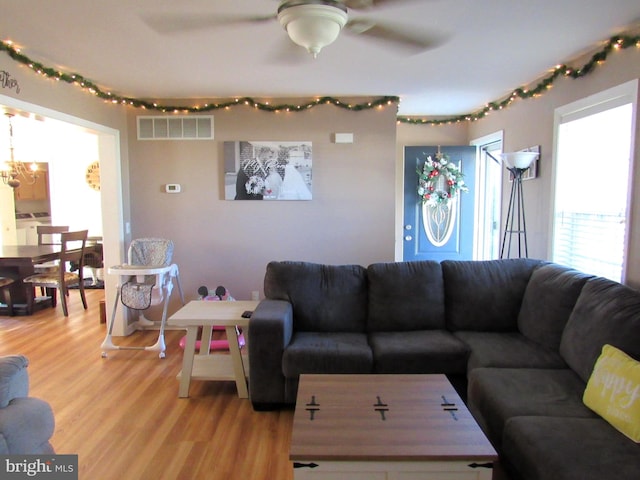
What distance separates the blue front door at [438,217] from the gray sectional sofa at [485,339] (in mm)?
1899

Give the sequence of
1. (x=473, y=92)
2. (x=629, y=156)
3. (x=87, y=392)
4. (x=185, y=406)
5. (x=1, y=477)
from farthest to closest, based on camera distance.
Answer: (x=473, y=92) < (x=87, y=392) < (x=185, y=406) < (x=629, y=156) < (x=1, y=477)

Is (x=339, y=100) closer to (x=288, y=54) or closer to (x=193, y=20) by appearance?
(x=288, y=54)

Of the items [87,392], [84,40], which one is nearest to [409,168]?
[84,40]

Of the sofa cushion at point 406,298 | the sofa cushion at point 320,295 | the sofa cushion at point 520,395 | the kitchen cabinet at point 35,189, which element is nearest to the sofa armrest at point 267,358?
the sofa cushion at point 320,295

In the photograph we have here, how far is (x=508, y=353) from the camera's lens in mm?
2604

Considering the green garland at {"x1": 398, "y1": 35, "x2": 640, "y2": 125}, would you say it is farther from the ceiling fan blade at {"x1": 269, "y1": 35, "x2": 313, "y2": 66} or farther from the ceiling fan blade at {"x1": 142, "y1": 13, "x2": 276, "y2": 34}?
the ceiling fan blade at {"x1": 142, "y1": 13, "x2": 276, "y2": 34}

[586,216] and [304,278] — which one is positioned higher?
[586,216]

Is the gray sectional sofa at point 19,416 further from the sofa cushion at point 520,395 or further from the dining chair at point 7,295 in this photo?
the dining chair at point 7,295

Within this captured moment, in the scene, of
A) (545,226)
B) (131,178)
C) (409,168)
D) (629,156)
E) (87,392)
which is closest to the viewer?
(629,156)

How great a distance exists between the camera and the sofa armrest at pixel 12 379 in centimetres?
159

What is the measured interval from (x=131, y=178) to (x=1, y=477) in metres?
3.36

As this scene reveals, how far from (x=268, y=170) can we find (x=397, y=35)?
203 centimetres

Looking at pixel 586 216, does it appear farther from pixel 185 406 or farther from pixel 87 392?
pixel 87 392

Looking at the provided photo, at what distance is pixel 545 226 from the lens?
3605mm
